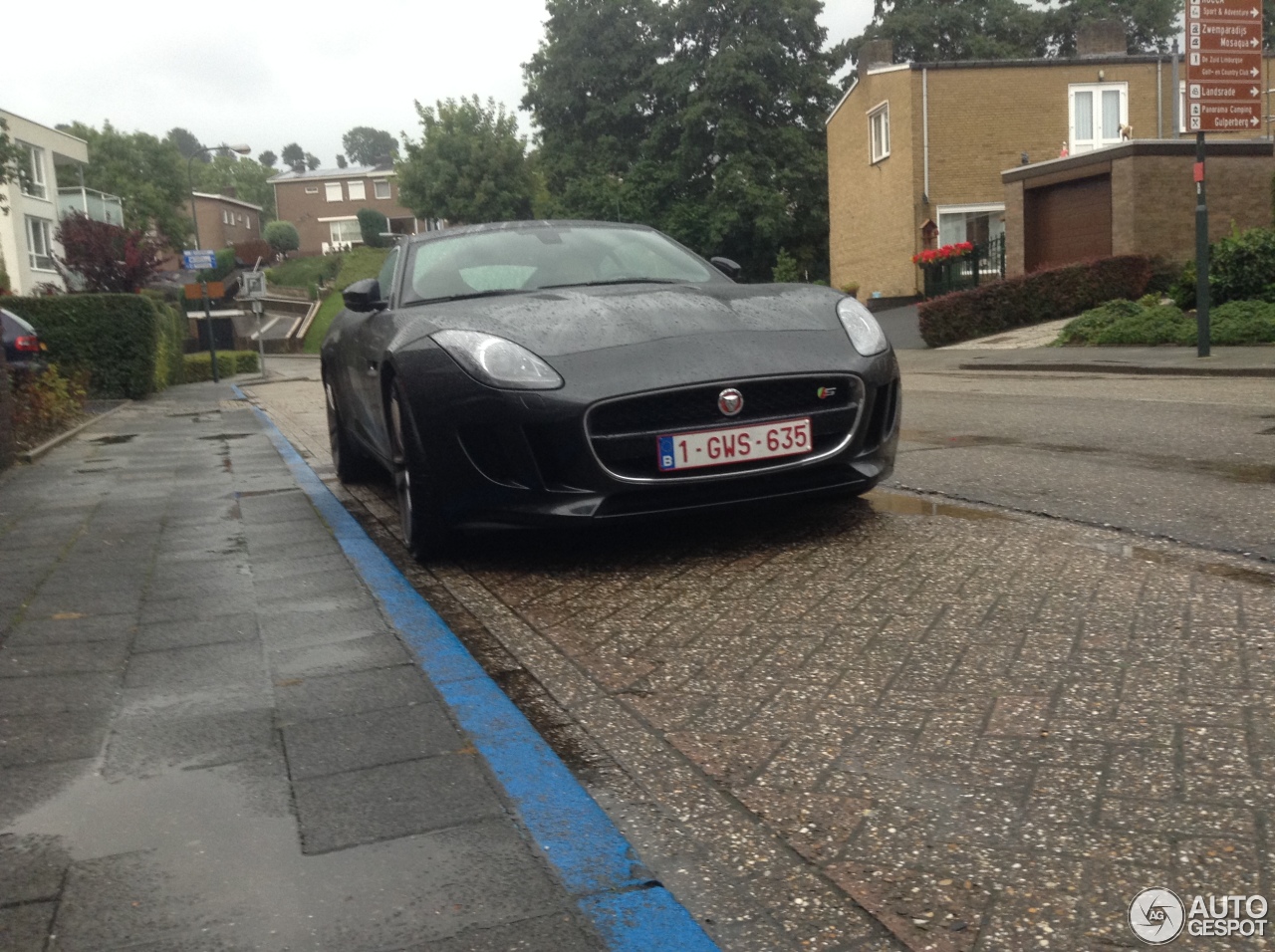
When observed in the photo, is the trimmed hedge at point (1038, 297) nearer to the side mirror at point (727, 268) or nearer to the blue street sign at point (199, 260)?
the side mirror at point (727, 268)

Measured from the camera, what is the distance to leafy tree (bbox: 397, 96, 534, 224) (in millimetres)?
74500

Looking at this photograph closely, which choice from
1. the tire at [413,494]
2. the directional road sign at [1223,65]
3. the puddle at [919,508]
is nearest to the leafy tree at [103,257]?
the directional road sign at [1223,65]

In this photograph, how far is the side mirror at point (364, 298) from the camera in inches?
244

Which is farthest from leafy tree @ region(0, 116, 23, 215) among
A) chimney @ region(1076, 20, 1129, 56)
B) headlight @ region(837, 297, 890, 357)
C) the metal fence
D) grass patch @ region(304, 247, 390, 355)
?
grass patch @ region(304, 247, 390, 355)

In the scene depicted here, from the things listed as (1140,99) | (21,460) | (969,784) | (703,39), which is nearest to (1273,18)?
(703,39)

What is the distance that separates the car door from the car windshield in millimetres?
187

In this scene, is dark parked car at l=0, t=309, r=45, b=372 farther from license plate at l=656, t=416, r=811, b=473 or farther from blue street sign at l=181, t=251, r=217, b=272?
blue street sign at l=181, t=251, r=217, b=272

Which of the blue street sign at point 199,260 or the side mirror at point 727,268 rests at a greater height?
the blue street sign at point 199,260

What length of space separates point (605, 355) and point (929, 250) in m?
28.4

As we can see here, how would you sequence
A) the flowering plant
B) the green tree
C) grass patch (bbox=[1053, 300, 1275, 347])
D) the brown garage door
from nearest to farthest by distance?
grass patch (bbox=[1053, 300, 1275, 347]) → the brown garage door → the flowering plant → the green tree

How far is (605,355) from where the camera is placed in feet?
15.7

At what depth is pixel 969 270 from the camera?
103 ft

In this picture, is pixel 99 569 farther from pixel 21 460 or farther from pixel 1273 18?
pixel 1273 18

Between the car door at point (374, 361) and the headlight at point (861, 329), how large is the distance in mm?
1888
